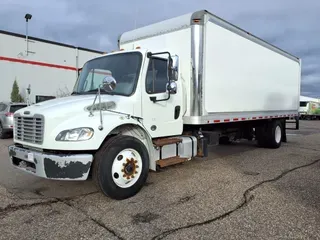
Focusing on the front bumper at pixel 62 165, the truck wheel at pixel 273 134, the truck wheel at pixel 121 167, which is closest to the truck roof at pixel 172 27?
the truck wheel at pixel 121 167

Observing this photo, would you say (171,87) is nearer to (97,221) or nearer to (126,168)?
(126,168)

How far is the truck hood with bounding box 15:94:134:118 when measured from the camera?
15.0 ft

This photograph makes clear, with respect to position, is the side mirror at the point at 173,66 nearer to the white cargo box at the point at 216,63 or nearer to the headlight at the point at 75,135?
the white cargo box at the point at 216,63

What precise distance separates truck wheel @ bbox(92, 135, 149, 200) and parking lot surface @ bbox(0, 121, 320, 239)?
0.21 m

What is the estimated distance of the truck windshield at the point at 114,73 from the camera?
5430mm

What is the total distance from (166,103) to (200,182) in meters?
1.68

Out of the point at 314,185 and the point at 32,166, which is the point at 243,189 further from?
the point at 32,166

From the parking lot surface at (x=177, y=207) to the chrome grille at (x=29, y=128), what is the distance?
0.99 m

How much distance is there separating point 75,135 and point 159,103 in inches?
76.6

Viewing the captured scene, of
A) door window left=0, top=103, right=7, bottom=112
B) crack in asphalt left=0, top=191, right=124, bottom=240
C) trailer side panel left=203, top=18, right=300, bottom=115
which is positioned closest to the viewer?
crack in asphalt left=0, top=191, right=124, bottom=240

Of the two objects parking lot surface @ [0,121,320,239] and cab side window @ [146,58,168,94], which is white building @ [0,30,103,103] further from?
cab side window @ [146,58,168,94]

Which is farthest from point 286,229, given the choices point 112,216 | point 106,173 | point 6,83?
point 6,83

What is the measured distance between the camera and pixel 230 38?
24.0 feet

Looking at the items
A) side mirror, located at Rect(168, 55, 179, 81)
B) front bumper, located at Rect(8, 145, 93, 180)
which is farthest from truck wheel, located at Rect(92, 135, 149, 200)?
side mirror, located at Rect(168, 55, 179, 81)
